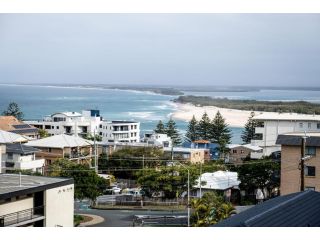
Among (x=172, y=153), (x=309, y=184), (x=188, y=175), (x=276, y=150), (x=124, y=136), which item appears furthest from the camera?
(x=124, y=136)

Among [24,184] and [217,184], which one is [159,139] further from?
[24,184]

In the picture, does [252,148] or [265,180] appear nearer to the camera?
[265,180]

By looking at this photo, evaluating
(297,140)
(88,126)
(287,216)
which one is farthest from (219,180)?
(88,126)

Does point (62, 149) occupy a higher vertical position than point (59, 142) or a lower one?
lower

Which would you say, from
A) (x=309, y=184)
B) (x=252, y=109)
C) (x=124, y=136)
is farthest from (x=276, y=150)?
(x=124, y=136)

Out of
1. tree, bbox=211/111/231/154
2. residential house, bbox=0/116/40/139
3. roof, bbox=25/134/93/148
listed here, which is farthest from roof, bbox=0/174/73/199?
residential house, bbox=0/116/40/139

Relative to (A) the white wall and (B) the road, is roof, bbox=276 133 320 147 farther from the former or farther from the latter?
(A) the white wall

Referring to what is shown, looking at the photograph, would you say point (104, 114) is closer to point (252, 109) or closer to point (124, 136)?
point (124, 136)
